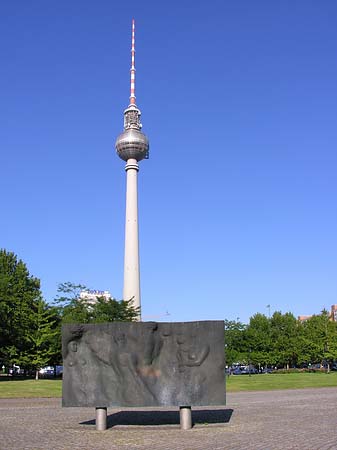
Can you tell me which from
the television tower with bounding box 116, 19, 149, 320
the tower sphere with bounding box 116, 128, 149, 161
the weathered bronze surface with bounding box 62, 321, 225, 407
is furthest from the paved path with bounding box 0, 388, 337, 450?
the tower sphere with bounding box 116, 128, 149, 161

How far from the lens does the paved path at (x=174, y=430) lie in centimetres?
1343

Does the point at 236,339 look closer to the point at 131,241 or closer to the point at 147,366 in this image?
the point at 131,241

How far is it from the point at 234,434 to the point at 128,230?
75.5 metres

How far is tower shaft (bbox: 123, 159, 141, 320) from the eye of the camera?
86800mm

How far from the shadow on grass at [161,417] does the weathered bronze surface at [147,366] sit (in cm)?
164

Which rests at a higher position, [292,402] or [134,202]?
[134,202]

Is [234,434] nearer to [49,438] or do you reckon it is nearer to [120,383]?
[120,383]

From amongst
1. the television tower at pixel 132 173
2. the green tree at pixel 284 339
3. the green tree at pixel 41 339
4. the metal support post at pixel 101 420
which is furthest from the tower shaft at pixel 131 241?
the metal support post at pixel 101 420

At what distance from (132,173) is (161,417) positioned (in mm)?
75631

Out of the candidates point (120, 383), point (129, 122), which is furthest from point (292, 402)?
Result: point (129, 122)

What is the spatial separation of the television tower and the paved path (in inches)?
2463

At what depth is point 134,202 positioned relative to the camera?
91.7m

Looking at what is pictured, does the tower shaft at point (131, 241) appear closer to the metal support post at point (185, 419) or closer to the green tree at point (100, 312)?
the green tree at point (100, 312)

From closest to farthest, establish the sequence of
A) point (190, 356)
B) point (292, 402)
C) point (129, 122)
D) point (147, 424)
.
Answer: point (190, 356) < point (147, 424) < point (292, 402) < point (129, 122)
